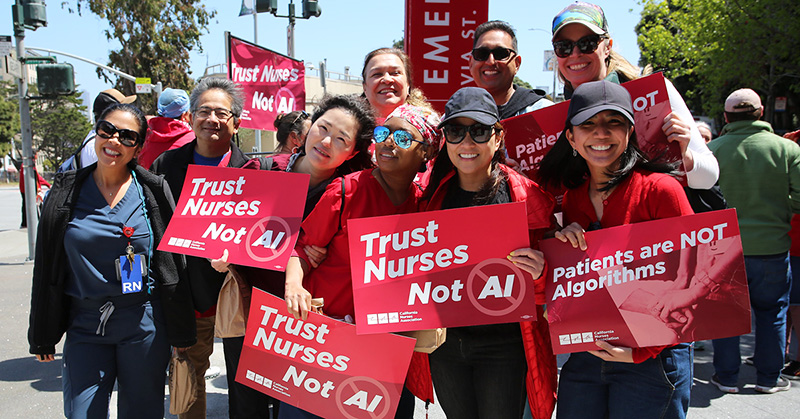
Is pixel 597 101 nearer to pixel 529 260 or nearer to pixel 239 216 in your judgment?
pixel 529 260

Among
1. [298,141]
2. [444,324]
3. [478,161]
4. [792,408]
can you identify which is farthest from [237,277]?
[792,408]

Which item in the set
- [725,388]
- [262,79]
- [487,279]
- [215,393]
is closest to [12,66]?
[262,79]

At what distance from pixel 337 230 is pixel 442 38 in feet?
7.82

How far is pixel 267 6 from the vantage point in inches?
487

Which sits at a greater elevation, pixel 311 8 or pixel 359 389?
pixel 311 8

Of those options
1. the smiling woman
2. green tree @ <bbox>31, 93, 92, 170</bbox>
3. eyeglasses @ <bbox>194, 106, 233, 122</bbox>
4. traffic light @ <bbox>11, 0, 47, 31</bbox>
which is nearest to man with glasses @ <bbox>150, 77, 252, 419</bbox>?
eyeglasses @ <bbox>194, 106, 233, 122</bbox>

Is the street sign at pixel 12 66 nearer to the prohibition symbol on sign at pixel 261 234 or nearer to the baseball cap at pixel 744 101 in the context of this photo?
the prohibition symbol on sign at pixel 261 234

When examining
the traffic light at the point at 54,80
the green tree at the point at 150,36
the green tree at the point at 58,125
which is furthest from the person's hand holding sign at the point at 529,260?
the green tree at the point at 58,125

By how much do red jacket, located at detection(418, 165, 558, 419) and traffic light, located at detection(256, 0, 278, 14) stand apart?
444 inches

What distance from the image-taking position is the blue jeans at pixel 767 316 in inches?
179

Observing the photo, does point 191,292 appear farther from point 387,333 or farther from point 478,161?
point 478,161

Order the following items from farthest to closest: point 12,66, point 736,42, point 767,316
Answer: point 736,42, point 12,66, point 767,316

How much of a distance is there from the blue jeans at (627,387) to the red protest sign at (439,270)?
352mm

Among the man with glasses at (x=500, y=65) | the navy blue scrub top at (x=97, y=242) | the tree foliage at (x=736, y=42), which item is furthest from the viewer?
the tree foliage at (x=736, y=42)
